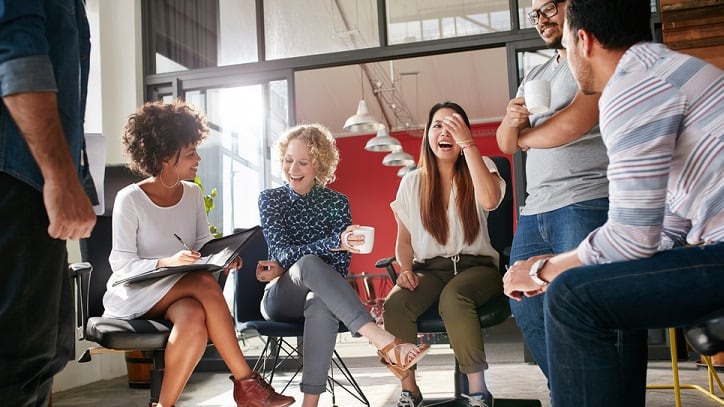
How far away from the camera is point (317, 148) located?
2.84 metres

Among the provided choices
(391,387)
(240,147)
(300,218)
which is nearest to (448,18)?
(240,147)

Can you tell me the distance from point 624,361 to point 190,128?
181cm

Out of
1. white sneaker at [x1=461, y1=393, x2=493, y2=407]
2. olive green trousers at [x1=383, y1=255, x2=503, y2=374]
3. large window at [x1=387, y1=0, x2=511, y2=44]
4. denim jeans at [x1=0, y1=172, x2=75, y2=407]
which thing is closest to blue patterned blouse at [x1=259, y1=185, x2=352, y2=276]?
olive green trousers at [x1=383, y1=255, x2=503, y2=374]

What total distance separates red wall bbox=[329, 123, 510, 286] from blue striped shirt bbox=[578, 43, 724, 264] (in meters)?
9.13

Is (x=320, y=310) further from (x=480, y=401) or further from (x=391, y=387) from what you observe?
(x=391, y=387)

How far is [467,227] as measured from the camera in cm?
255

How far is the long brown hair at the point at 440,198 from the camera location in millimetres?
2562

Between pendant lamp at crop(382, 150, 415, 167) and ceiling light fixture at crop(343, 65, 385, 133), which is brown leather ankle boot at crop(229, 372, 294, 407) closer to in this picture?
ceiling light fixture at crop(343, 65, 385, 133)

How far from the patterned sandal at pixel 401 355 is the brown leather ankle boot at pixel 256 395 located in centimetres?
38

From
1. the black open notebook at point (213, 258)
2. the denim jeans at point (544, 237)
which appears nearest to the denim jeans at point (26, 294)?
the black open notebook at point (213, 258)

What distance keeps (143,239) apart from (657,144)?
73.7 inches

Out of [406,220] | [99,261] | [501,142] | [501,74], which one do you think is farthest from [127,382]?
[501,74]

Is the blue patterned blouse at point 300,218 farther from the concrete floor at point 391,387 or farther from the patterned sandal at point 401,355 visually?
the concrete floor at point 391,387

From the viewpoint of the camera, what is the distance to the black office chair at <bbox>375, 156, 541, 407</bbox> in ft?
7.79
